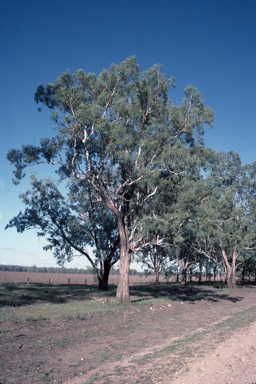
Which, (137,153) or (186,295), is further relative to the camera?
(186,295)

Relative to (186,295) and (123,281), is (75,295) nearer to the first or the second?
(123,281)

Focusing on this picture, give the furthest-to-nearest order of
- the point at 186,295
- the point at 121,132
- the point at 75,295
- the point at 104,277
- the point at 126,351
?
the point at 104,277 < the point at 186,295 < the point at 75,295 < the point at 121,132 < the point at 126,351

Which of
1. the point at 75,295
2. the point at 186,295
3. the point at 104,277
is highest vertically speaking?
the point at 104,277

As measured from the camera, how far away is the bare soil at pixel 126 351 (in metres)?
7.00

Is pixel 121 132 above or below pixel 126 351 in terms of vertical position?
above

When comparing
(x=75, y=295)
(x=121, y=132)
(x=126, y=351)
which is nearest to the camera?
(x=126, y=351)

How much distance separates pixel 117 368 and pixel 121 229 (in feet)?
45.3

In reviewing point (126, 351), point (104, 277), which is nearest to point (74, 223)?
point (104, 277)

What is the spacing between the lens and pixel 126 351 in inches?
373

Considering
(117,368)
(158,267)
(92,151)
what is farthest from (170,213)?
(158,267)

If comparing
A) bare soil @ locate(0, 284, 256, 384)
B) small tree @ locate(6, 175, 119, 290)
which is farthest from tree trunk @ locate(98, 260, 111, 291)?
bare soil @ locate(0, 284, 256, 384)

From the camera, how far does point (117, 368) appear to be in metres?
7.73

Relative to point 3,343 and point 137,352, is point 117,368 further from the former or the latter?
point 3,343

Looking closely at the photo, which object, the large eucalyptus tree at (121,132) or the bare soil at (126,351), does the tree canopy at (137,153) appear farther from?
the bare soil at (126,351)
